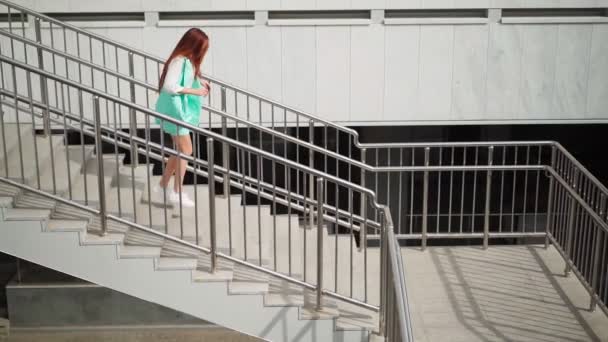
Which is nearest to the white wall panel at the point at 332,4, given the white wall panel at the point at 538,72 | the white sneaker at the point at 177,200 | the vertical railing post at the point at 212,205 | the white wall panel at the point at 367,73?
the white wall panel at the point at 367,73

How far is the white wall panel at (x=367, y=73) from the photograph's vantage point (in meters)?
8.82

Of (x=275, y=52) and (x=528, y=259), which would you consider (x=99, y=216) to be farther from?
(x=528, y=259)

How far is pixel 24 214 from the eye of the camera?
5.52 meters

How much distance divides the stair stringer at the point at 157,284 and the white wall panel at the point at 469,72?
4098 millimetres

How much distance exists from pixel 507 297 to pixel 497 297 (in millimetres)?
94

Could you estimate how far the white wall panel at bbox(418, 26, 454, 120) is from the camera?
29.0 ft

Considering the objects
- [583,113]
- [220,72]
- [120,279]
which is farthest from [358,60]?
[120,279]

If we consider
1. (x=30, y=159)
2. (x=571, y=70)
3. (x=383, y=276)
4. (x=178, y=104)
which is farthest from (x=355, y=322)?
(x=571, y=70)

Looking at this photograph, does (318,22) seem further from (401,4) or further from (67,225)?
(67,225)

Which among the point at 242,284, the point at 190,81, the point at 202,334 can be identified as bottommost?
the point at 202,334

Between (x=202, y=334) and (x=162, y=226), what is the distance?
2.93 metres

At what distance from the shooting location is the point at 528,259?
7.85m

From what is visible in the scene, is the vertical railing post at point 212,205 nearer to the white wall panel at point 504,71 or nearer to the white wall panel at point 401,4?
the white wall panel at point 401,4

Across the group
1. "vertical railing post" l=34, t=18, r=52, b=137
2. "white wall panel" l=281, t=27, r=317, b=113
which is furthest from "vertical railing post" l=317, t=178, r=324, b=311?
"white wall panel" l=281, t=27, r=317, b=113
